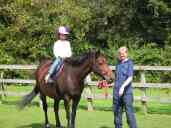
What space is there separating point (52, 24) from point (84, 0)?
410 cm

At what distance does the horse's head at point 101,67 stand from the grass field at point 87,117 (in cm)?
209

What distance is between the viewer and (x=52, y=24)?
1140 inches

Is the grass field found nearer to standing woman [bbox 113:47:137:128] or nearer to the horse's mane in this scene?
the horse's mane

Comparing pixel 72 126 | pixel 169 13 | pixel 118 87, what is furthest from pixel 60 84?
pixel 169 13

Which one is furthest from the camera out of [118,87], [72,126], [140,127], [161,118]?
[161,118]

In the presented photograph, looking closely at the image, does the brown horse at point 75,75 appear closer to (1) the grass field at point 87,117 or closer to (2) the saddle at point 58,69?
(2) the saddle at point 58,69

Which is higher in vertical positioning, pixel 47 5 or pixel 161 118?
pixel 47 5

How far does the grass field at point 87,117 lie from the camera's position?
13024 millimetres

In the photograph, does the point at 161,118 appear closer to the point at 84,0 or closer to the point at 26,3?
the point at 26,3

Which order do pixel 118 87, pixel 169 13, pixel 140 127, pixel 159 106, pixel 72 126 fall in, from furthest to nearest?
pixel 169 13, pixel 159 106, pixel 140 127, pixel 72 126, pixel 118 87

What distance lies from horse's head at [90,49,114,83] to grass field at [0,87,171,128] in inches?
82.3

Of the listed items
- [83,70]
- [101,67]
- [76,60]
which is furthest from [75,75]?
[101,67]

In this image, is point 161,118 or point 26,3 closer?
point 161,118

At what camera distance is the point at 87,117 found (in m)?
14.4
